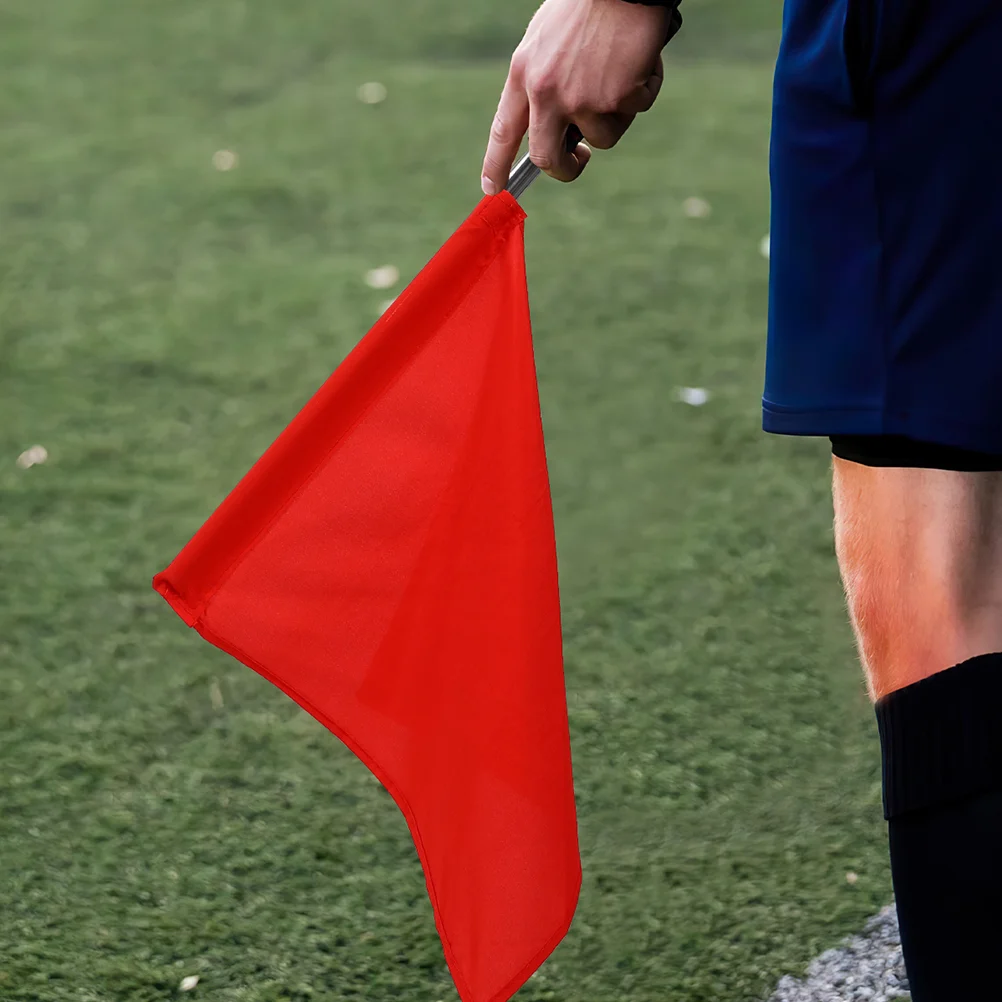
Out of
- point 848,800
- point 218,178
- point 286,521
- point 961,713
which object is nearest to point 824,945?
point 848,800

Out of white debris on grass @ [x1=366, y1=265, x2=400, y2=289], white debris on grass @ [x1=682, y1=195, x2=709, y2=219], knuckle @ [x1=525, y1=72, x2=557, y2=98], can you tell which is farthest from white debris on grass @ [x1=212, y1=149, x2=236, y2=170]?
knuckle @ [x1=525, y1=72, x2=557, y2=98]

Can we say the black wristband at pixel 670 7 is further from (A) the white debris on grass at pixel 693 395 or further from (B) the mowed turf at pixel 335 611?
(A) the white debris on grass at pixel 693 395

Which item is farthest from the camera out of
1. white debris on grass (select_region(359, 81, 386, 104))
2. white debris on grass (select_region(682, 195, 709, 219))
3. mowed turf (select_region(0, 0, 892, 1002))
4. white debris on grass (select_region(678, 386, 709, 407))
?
white debris on grass (select_region(359, 81, 386, 104))

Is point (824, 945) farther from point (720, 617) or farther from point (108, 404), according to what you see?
point (108, 404)

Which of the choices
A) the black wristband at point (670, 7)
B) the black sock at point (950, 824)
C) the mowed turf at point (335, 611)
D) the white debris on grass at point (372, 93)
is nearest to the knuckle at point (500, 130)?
the black wristband at point (670, 7)

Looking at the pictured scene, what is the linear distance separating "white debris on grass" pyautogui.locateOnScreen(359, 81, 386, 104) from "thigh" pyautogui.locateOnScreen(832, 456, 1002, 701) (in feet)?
12.7

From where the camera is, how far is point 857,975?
171 cm

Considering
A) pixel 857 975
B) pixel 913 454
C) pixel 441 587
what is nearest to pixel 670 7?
pixel 913 454

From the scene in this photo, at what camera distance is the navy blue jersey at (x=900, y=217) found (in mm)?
1117

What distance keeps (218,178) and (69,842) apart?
8.69ft

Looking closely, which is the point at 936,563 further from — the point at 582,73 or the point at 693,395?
the point at 693,395

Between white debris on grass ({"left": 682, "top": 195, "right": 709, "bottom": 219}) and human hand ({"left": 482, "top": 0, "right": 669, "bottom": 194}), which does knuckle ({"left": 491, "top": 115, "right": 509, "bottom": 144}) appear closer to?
human hand ({"left": 482, "top": 0, "right": 669, "bottom": 194})

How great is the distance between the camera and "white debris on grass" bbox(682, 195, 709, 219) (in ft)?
13.1

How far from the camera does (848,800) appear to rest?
2029 mm
